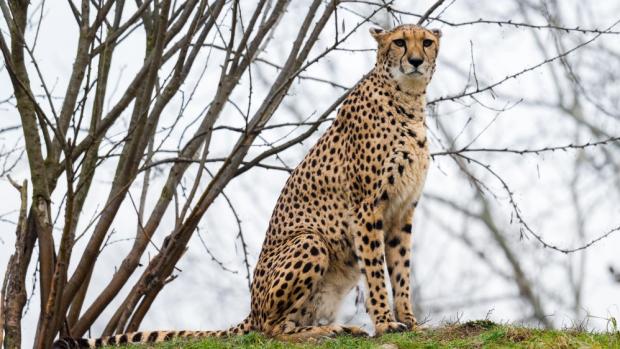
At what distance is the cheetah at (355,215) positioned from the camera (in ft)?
21.2

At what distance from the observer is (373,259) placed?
649 cm

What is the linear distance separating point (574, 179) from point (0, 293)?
483 inches

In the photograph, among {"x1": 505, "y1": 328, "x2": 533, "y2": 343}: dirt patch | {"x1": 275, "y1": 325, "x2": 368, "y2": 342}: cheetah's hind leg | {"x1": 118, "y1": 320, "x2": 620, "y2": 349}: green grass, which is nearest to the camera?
{"x1": 118, "y1": 320, "x2": 620, "y2": 349}: green grass

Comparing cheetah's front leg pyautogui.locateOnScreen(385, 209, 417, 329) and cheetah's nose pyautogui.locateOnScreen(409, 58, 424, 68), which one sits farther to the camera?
cheetah's front leg pyautogui.locateOnScreen(385, 209, 417, 329)

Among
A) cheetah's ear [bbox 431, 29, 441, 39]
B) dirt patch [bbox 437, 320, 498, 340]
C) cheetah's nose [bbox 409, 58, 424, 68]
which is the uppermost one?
cheetah's ear [bbox 431, 29, 441, 39]

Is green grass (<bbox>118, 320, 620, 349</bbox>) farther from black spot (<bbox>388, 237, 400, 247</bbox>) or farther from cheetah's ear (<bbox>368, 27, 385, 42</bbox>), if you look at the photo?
cheetah's ear (<bbox>368, 27, 385, 42</bbox>)

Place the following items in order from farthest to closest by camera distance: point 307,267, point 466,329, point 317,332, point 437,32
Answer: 1. point 437,32
2. point 307,267
3. point 317,332
4. point 466,329

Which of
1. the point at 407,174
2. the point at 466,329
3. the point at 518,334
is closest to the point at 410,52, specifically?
the point at 407,174

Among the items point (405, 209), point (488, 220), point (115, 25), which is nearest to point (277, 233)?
point (405, 209)

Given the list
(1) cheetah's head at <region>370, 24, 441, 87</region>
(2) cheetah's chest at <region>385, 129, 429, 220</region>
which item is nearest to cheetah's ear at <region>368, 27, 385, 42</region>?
(1) cheetah's head at <region>370, 24, 441, 87</region>

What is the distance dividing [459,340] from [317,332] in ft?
2.97

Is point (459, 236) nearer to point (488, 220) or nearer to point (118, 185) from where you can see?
point (488, 220)

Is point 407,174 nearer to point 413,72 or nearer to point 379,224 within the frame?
point 379,224

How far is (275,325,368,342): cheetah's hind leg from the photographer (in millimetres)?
6305
